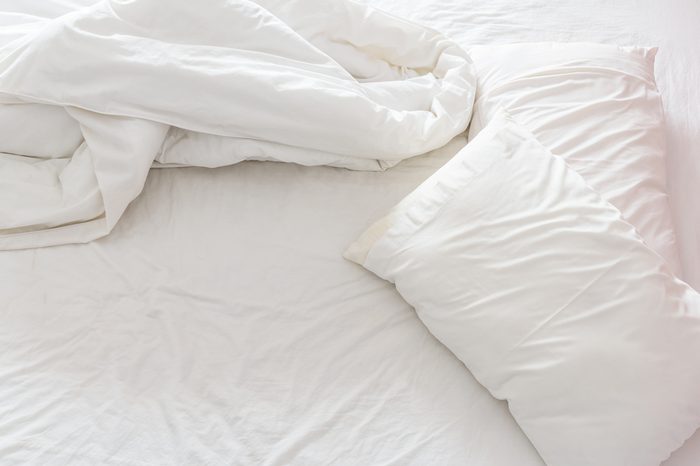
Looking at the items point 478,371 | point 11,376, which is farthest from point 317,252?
point 11,376

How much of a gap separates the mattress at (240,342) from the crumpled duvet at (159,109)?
0.20ft

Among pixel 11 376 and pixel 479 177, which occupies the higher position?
pixel 479 177

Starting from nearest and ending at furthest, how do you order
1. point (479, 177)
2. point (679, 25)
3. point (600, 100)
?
1. point (479, 177)
2. point (600, 100)
3. point (679, 25)

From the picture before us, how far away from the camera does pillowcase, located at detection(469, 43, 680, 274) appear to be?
3.55 feet

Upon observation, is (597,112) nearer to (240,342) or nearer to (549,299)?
(549,299)

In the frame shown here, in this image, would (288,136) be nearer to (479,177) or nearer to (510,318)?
(479,177)

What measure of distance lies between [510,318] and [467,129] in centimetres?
48

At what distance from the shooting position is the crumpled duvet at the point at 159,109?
1.08 meters

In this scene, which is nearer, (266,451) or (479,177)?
(266,451)


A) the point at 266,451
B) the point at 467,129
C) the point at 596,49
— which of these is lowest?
the point at 266,451

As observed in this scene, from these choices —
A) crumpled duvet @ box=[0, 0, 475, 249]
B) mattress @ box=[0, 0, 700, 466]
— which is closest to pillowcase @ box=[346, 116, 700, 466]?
mattress @ box=[0, 0, 700, 466]

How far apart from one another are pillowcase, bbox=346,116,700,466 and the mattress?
2.5 inches

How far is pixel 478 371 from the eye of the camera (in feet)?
3.10

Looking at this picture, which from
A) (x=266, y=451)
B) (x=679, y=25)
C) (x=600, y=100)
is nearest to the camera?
(x=266, y=451)
